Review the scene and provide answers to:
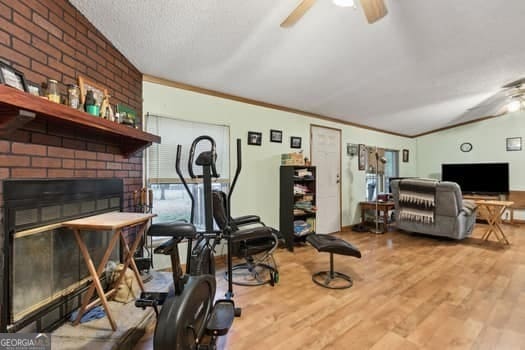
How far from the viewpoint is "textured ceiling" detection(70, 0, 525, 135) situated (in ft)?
6.40

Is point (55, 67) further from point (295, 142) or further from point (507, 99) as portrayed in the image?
point (507, 99)

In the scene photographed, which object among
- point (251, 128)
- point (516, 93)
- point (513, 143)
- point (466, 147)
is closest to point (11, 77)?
point (251, 128)

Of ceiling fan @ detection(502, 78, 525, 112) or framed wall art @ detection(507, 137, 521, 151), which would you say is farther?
framed wall art @ detection(507, 137, 521, 151)

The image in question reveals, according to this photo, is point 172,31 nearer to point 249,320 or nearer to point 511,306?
point 249,320

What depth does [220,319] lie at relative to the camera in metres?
1.57

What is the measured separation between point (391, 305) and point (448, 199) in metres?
2.66

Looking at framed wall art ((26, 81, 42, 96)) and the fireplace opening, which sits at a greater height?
framed wall art ((26, 81, 42, 96))

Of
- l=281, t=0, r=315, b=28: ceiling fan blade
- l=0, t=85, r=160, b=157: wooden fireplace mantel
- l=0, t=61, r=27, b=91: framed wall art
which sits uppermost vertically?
l=281, t=0, r=315, b=28: ceiling fan blade

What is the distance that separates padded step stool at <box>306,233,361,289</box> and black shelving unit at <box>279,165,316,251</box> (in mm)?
906

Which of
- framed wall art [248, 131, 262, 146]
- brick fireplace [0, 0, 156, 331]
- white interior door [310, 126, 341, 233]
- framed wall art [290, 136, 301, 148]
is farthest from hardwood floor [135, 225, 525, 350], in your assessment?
framed wall art [290, 136, 301, 148]

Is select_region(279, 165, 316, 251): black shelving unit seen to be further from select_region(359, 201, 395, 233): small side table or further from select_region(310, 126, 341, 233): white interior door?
select_region(359, 201, 395, 233): small side table

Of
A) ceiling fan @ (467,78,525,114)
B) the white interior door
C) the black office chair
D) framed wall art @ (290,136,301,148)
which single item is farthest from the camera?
the white interior door

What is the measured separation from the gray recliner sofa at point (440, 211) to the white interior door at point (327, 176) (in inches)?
41.9

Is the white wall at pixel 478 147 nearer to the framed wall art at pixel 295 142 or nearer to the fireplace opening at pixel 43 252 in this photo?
the framed wall art at pixel 295 142
